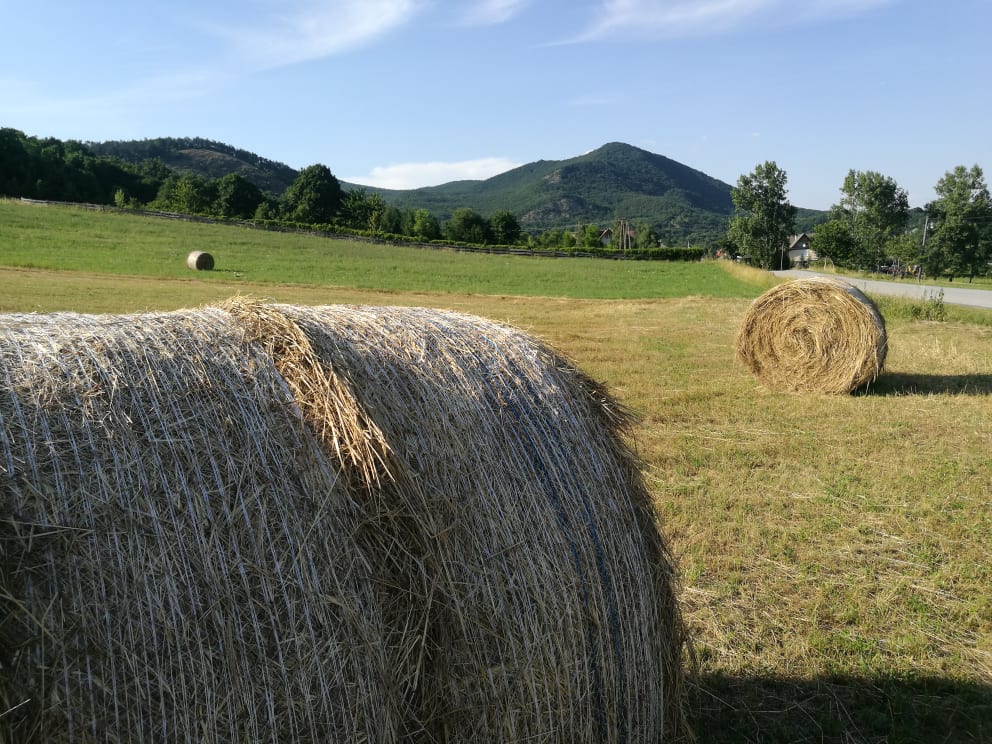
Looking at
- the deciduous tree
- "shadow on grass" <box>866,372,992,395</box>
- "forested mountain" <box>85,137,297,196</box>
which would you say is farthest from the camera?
"forested mountain" <box>85,137,297,196</box>

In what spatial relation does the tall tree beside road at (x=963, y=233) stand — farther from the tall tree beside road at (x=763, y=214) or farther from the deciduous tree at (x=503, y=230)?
the deciduous tree at (x=503, y=230)

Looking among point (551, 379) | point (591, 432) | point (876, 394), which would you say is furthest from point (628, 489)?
point (876, 394)

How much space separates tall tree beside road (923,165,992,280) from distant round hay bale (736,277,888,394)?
68.9 m

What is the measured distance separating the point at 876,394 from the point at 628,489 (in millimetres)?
9768

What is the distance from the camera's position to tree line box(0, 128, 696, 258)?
3095 inches

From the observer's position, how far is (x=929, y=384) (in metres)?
12.1

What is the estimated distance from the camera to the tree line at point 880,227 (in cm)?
6994

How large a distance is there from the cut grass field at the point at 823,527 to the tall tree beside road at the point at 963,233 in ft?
199

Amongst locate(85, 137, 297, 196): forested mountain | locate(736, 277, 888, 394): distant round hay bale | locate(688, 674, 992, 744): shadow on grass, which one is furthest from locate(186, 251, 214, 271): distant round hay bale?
locate(85, 137, 297, 196): forested mountain

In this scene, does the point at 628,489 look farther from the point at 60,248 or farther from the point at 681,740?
the point at 60,248

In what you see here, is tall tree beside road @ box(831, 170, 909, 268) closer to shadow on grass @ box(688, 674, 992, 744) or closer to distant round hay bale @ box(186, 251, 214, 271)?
distant round hay bale @ box(186, 251, 214, 271)

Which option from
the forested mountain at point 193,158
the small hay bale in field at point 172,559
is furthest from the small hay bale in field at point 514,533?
the forested mountain at point 193,158

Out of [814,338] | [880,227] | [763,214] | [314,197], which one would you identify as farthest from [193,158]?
[814,338]

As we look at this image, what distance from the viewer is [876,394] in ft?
38.0
